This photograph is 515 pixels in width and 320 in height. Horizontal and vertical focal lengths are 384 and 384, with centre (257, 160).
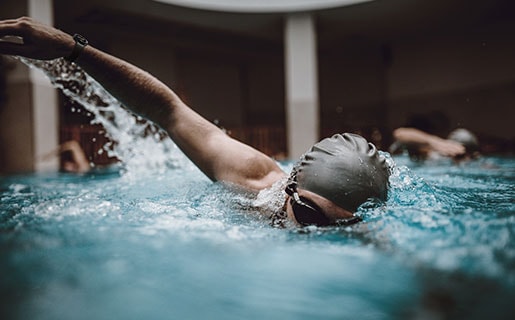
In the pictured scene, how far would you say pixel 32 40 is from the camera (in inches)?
74.0

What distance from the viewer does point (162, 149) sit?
4.85 metres

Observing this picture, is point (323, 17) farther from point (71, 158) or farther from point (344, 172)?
A: point (344, 172)

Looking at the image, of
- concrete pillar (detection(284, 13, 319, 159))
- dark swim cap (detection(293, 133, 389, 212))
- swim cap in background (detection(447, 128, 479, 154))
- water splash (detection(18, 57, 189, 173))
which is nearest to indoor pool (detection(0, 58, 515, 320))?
dark swim cap (detection(293, 133, 389, 212))

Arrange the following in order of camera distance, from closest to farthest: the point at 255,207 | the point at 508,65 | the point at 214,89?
the point at 255,207 → the point at 508,65 → the point at 214,89

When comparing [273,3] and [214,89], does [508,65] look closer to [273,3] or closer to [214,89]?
[273,3]

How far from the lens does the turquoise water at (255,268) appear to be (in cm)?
85

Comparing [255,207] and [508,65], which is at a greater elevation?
[508,65]

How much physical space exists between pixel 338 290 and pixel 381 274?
0.15 m

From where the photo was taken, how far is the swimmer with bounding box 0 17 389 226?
1680mm

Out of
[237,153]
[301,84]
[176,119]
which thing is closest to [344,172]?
[237,153]

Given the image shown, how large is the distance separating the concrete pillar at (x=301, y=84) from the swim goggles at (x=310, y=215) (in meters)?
7.25

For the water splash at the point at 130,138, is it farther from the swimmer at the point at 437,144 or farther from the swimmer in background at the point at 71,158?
the swimmer at the point at 437,144

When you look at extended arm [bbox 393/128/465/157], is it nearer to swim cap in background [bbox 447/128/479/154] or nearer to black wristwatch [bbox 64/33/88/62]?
swim cap in background [bbox 447/128/479/154]

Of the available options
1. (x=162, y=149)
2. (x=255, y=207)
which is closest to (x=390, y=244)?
(x=255, y=207)
